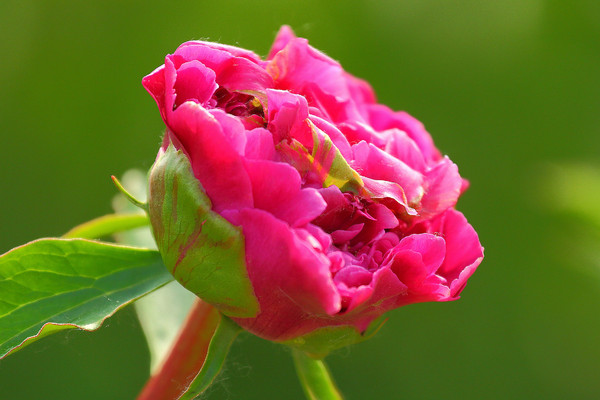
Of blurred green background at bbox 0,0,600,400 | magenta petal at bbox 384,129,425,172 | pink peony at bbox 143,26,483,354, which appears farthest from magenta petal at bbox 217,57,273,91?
blurred green background at bbox 0,0,600,400

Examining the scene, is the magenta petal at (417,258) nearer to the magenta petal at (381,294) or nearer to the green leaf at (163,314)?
the magenta petal at (381,294)

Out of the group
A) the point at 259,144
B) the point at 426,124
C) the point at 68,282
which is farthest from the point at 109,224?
the point at 426,124

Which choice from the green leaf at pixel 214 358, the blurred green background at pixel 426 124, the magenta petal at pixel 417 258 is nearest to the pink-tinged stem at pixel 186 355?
the green leaf at pixel 214 358

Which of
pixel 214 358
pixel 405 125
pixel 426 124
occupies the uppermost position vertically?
pixel 405 125

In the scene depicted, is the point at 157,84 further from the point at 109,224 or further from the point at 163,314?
the point at 163,314

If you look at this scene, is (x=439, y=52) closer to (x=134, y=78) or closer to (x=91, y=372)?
(x=134, y=78)

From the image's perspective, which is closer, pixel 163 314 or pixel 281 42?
pixel 281 42

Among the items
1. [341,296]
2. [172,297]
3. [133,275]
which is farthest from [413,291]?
[172,297]
